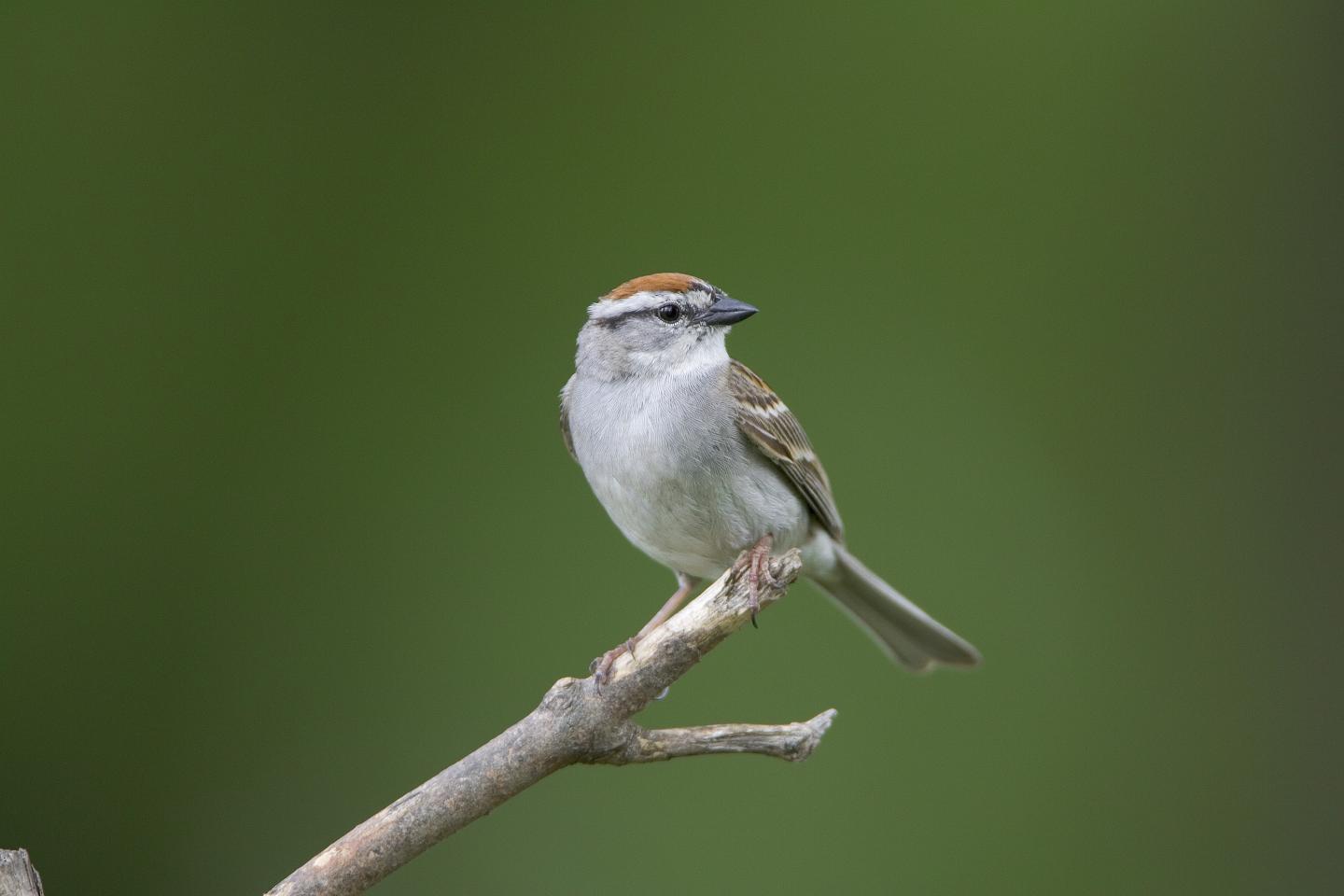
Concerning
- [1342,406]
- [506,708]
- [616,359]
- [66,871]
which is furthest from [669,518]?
[1342,406]

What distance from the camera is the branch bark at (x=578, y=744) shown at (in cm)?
252

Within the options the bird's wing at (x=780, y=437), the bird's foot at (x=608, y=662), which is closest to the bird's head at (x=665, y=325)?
the bird's wing at (x=780, y=437)

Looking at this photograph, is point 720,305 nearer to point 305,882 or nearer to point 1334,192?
point 305,882

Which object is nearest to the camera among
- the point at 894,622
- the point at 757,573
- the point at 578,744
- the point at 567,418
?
the point at 578,744

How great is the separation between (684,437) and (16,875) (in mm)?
1845

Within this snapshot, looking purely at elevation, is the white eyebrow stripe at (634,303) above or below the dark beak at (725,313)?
above

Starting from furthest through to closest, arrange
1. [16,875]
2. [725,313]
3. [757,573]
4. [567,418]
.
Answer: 1. [567,418]
2. [725,313]
3. [757,573]
4. [16,875]

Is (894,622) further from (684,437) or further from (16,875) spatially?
(16,875)

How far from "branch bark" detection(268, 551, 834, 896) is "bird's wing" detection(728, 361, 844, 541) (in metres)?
0.77

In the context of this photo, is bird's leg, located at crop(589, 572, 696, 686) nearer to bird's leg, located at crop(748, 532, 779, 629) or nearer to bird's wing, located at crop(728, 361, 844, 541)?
bird's leg, located at crop(748, 532, 779, 629)

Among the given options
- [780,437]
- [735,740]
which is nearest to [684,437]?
[780,437]

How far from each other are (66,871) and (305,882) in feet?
9.00

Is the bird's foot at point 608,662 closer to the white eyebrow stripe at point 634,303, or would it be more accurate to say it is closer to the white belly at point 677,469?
the white belly at point 677,469

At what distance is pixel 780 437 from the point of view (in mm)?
3736
